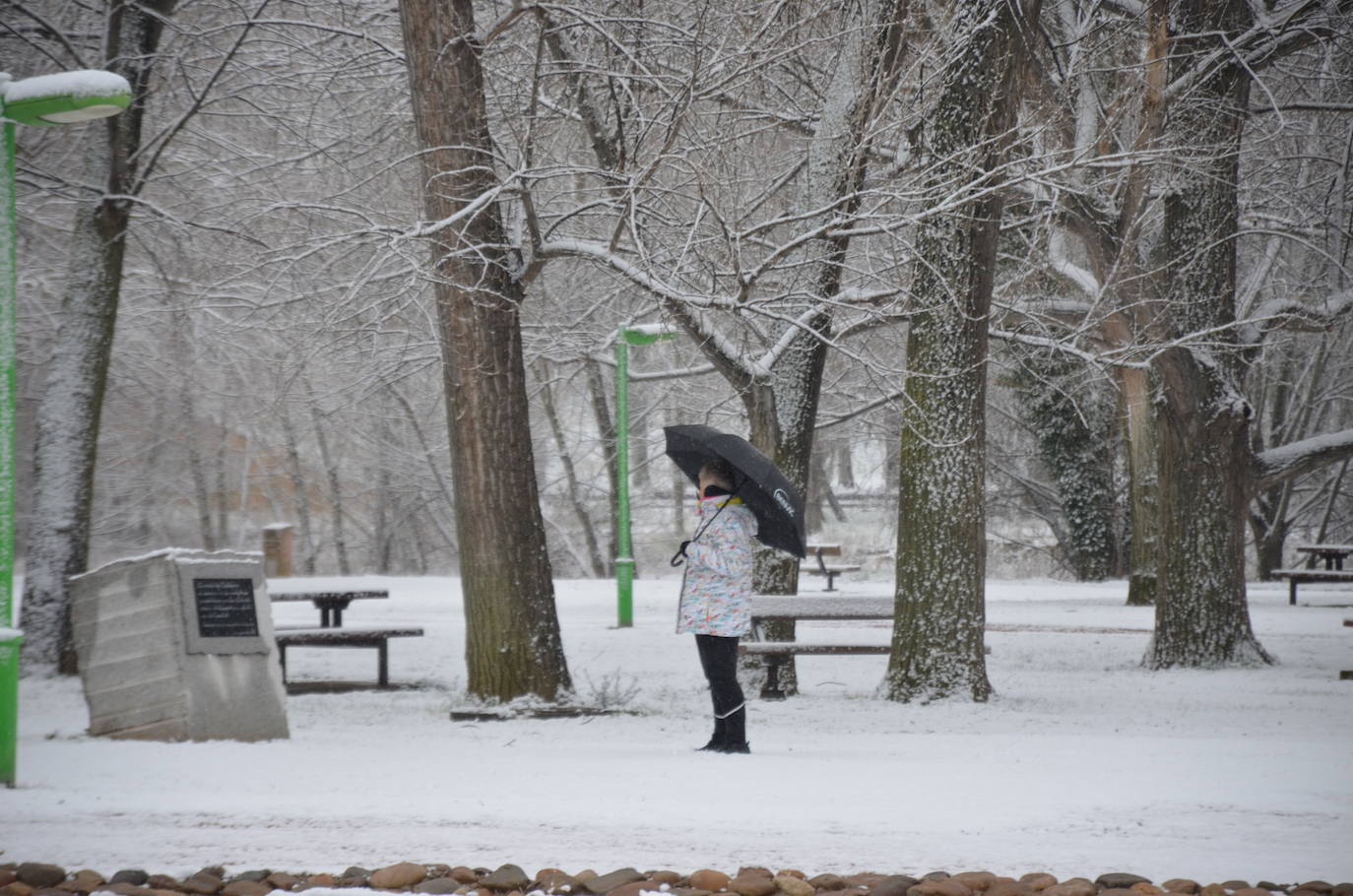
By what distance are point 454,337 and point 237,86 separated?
652cm

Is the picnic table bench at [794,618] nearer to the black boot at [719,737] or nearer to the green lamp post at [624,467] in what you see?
the black boot at [719,737]

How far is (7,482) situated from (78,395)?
617cm

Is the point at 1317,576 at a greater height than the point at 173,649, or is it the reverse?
the point at 173,649

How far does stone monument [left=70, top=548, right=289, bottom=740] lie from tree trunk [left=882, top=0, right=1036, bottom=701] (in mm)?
4861

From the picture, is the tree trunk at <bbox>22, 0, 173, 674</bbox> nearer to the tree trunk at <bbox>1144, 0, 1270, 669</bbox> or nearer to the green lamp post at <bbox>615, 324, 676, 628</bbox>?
the green lamp post at <bbox>615, 324, 676, 628</bbox>

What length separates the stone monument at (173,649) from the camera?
328 inches

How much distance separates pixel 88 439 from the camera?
1296cm

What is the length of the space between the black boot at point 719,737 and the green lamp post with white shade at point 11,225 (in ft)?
12.4

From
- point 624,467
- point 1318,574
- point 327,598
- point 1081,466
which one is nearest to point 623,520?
point 624,467

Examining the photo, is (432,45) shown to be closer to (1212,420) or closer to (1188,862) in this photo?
(1188,862)

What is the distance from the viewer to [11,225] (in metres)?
7.14

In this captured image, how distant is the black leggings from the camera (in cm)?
775

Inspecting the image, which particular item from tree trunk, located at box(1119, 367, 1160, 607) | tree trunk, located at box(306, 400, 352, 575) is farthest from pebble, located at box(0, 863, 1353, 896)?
tree trunk, located at box(306, 400, 352, 575)

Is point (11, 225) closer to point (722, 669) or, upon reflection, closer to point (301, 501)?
point (722, 669)
